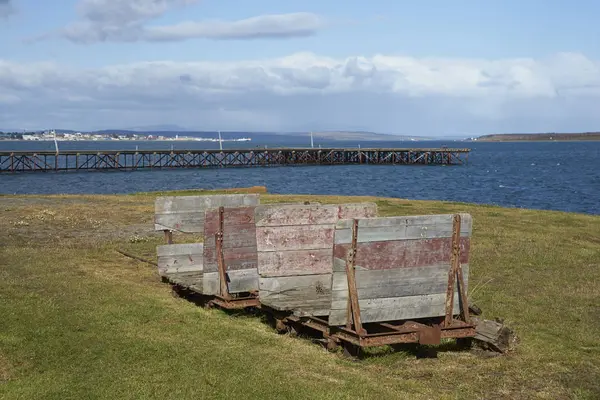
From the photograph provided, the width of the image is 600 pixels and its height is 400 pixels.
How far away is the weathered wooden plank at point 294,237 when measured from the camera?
34.5ft

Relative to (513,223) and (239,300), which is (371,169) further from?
(239,300)

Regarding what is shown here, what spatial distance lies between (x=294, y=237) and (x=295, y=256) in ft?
1.01

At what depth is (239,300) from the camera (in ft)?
38.2

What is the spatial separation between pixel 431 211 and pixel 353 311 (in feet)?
62.9

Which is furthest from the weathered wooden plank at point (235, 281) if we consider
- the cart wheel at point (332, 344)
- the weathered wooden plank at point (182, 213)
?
the cart wheel at point (332, 344)

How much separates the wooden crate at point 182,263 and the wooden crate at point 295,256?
→ 2.85 m

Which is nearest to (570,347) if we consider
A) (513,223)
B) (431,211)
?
(513,223)

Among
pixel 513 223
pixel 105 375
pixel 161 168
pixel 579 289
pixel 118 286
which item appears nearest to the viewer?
pixel 105 375

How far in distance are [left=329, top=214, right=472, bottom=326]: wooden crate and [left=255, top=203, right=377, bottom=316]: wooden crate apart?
1.27 metres

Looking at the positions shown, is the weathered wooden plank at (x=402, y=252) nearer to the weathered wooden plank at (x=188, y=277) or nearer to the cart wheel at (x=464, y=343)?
the cart wheel at (x=464, y=343)

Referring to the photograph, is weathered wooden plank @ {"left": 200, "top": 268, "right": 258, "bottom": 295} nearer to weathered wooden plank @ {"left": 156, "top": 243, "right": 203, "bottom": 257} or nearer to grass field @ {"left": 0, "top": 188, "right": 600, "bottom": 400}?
grass field @ {"left": 0, "top": 188, "right": 600, "bottom": 400}

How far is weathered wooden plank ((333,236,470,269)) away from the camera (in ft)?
30.5

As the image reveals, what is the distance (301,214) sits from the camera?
10727 millimetres

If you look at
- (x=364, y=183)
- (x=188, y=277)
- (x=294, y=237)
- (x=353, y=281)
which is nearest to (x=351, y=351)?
(x=353, y=281)
